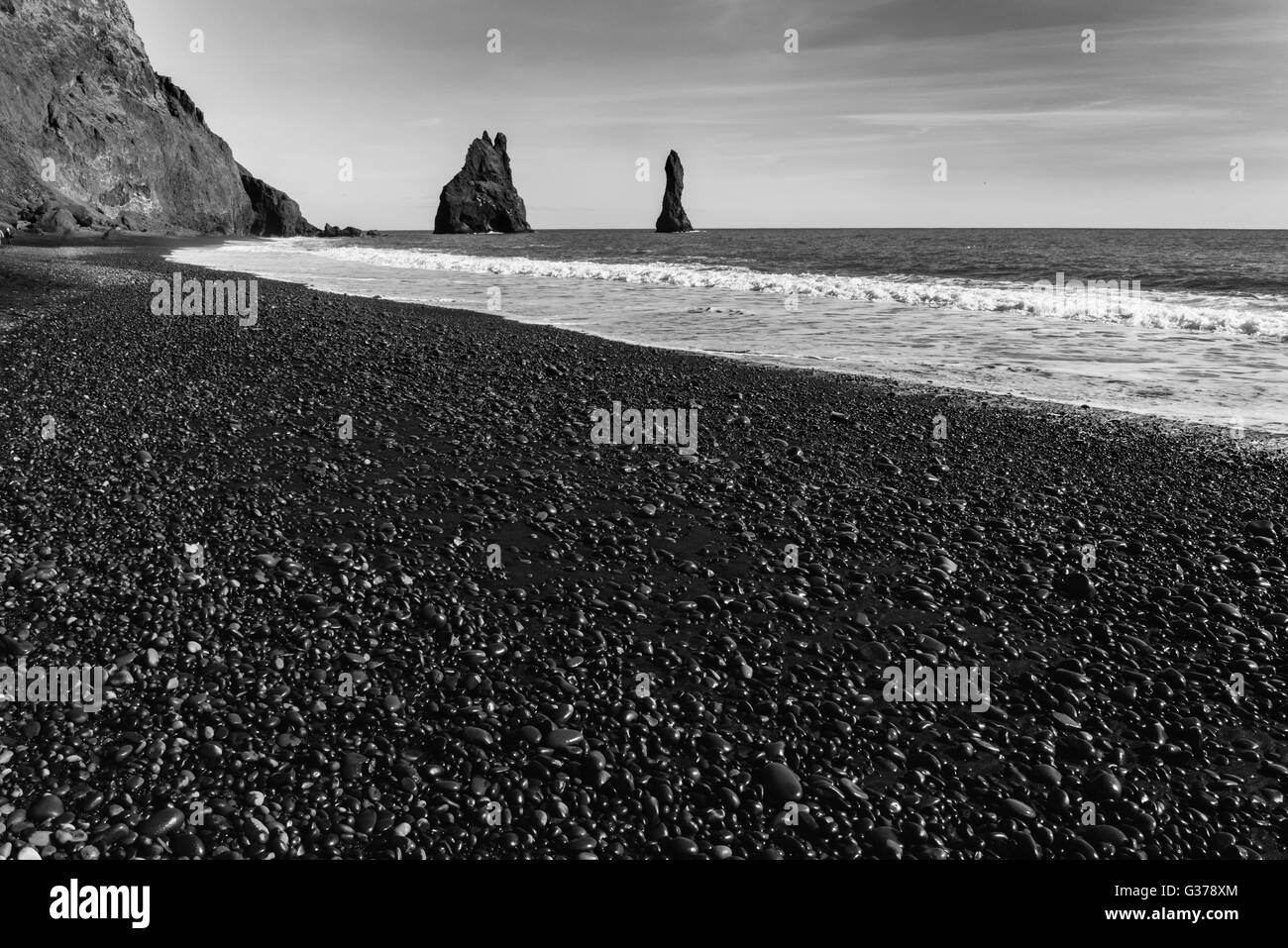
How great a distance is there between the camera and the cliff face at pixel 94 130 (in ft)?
256

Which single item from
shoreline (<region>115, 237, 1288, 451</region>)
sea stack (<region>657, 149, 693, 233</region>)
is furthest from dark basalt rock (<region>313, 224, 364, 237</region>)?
shoreline (<region>115, 237, 1288, 451</region>)

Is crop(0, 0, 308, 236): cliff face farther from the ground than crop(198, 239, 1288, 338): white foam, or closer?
farther from the ground

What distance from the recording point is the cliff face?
78000 millimetres

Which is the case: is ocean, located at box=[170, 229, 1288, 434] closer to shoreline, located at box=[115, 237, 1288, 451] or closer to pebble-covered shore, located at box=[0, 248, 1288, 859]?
shoreline, located at box=[115, 237, 1288, 451]

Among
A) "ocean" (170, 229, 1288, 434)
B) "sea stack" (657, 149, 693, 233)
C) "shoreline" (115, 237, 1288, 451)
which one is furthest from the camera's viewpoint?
"sea stack" (657, 149, 693, 233)

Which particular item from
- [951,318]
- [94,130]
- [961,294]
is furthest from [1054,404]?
[94,130]

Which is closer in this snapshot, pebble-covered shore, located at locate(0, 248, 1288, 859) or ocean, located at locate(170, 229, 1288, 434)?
pebble-covered shore, located at locate(0, 248, 1288, 859)

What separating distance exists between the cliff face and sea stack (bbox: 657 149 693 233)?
105 m

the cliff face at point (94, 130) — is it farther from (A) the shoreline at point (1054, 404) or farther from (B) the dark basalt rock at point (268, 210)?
(A) the shoreline at point (1054, 404)

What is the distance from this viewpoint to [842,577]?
8.00 m

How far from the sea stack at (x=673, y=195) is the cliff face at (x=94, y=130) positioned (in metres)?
105
